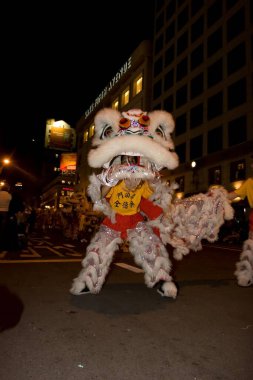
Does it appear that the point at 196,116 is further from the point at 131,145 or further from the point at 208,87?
the point at 131,145

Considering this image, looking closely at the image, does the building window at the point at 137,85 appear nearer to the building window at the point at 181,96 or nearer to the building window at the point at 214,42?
the building window at the point at 181,96

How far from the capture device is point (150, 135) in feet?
13.8

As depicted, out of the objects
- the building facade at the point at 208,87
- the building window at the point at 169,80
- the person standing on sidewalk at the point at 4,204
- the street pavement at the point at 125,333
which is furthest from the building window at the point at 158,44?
the street pavement at the point at 125,333

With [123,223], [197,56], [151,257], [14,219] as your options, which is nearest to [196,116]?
[197,56]

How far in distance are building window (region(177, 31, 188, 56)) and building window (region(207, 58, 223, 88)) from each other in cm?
566

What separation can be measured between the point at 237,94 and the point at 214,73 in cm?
414

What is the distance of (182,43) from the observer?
3403 cm

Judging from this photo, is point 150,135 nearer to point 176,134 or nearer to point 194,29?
point 176,134

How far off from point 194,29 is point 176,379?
3456 cm

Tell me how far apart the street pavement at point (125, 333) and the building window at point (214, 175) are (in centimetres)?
2247

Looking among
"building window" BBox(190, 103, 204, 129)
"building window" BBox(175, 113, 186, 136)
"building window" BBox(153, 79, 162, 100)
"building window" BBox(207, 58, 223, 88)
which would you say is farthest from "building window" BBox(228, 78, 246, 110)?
"building window" BBox(153, 79, 162, 100)

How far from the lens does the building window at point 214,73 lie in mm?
27766

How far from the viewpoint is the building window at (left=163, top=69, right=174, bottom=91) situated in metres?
34.8

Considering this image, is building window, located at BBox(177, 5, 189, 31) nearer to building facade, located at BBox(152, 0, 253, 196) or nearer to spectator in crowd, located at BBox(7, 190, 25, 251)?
building facade, located at BBox(152, 0, 253, 196)
